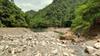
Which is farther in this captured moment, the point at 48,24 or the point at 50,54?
the point at 48,24

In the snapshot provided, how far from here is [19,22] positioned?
9500cm

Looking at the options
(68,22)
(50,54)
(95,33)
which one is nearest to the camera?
(50,54)

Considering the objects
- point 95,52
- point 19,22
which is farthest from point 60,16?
point 95,52

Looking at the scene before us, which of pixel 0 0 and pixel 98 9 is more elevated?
pixel 0 0

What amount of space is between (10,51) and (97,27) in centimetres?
1948

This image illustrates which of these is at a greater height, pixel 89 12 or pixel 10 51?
pixel 89 12

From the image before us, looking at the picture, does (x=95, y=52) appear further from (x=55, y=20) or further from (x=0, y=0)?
(x=55, y=20)

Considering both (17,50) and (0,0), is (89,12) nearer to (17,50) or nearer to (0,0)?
(17,50)

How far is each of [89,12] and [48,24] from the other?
125 meters

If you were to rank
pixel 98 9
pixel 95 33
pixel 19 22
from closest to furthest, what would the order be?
1. pixel 95 33
2. pixel 98 9
3. pixel 19 22

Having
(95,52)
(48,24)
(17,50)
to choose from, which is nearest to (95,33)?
(95,52)

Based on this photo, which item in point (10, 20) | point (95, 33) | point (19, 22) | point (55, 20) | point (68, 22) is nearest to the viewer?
point (95, 33)

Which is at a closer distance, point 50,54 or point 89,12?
point 50,54

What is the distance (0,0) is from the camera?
9169 cm
